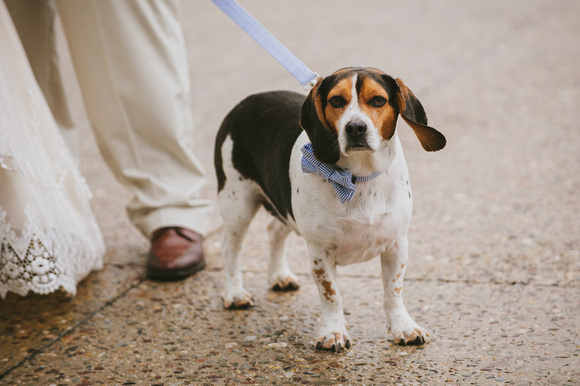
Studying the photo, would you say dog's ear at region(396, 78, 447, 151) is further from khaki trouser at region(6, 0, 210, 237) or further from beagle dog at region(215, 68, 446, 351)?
khaki trouser at region(6, 0, 210, 237)

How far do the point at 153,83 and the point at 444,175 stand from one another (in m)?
2.31

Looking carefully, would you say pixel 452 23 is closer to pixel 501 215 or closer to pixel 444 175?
pixel 444 175

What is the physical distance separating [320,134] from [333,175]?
169mm

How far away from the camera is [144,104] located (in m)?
3.64

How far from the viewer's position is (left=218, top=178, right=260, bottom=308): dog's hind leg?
10.3ft

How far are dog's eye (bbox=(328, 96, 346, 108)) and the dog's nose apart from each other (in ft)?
0.36

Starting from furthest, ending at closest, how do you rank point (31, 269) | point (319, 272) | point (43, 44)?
point (43, 44) < point (31, 269) < point (319, 272)

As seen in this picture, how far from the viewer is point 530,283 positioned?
3.22 metres

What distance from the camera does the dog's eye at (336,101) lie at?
2.34m

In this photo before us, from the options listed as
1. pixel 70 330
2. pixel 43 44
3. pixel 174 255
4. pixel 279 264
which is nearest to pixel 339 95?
pixel 279 264

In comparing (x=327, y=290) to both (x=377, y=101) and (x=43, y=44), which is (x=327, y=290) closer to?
(x=377, y=101)

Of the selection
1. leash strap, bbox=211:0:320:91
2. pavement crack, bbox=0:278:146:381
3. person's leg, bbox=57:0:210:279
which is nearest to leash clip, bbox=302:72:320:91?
leash strap, bbox=211:0:320:91

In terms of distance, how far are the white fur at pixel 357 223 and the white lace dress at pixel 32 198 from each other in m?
1.18

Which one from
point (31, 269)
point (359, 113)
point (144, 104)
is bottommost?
point (31, 269)
